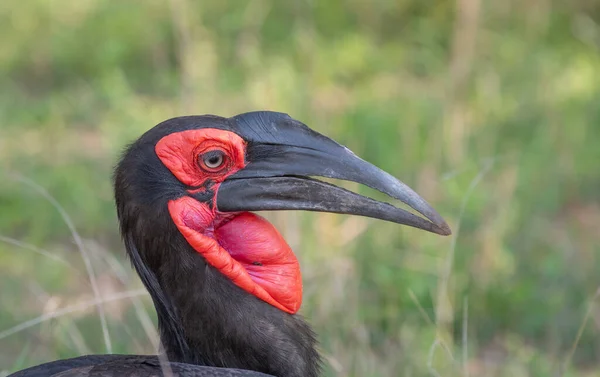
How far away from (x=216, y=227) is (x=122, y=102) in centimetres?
373

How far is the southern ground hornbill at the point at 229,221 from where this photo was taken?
2980 mm

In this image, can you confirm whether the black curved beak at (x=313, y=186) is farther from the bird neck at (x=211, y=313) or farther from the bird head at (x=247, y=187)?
the bird neck at (x=211, y=313)

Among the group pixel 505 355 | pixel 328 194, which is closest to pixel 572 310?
pixel 505 355

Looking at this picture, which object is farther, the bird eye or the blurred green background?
the blurred green background

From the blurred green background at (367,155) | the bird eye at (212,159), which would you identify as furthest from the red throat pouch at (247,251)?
the blurred green background at (367,155)

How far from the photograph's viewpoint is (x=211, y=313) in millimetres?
2982

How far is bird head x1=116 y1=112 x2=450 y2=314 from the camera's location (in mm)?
2988

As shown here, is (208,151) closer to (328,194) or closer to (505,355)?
(328,194)

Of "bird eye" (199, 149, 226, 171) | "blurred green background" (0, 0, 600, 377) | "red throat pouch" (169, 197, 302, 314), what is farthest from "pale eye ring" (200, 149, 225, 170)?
"blurred green background" (0, 0, 600, 377)

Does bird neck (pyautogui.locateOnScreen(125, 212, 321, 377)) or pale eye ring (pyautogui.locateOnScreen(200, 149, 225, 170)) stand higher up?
pale eye ring (pyautogui.locateOnScreen(200, 149, 225, 170))

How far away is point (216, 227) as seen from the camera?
307 centimetres

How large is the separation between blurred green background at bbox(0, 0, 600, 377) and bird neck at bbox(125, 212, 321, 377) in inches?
16.9

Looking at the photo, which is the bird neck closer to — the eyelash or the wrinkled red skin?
the wrinkled red skin

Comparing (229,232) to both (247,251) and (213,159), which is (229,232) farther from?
(213,159)
